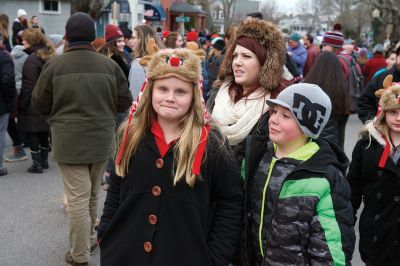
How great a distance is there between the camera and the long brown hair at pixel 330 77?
4.88 metres

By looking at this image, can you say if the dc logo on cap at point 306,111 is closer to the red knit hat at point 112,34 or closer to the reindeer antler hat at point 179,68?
the reindeer antler hat at point 179,68

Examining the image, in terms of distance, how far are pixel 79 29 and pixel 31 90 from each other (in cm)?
308

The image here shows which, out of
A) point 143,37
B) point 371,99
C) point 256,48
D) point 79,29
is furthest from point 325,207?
point 143,37

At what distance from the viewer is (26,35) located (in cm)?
660

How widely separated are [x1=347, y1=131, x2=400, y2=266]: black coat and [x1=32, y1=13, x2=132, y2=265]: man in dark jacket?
212 cm

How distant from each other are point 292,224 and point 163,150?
2.42 feet

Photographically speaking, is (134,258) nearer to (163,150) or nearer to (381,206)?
(163,150)

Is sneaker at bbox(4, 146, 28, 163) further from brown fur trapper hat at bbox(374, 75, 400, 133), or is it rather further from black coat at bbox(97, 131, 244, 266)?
brown fur trapper hat at bbox(374, 75, 400, 133)

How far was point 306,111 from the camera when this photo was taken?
223 centimetres

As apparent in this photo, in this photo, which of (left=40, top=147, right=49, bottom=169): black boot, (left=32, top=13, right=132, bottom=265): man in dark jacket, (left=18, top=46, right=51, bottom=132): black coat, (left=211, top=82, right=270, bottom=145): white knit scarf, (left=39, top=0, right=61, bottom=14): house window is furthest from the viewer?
(left=39, top=0, right=61, bottom=14): house window

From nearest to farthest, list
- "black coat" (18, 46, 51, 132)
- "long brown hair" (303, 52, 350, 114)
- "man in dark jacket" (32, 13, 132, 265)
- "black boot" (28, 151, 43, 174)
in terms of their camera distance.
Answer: "man in dark jacket" (32, 13, 132, 265), "long brown hair" (303, 52, 350, 114), "black coat" (18, 46, 51, 132), "black boot" (28, 151, 43, 174)

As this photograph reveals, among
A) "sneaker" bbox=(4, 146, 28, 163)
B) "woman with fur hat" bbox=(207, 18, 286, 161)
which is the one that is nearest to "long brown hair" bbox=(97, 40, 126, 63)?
"sneaker" bbox=(4, 146, 28, 163)

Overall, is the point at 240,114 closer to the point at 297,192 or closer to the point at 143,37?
the point at 297,192

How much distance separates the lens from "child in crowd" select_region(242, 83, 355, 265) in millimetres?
2113
